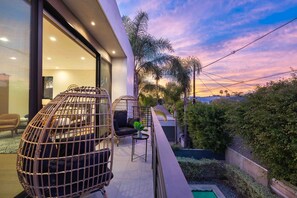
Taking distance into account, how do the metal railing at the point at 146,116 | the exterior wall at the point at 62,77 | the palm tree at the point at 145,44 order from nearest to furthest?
the exterior wall at the point at 62,77 < the metal railing at the point at 146,116 < the palm tree at the point at 145,44

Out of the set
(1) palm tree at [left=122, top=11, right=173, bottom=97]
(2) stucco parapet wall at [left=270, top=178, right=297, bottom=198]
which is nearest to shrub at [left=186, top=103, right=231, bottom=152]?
(2) stucco parapet wall at [left=270, top=178, right=297, bottom=198]

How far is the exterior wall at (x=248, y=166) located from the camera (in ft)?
12.8

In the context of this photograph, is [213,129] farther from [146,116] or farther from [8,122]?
[8,122]

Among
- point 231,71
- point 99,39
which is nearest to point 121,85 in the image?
point 99,39

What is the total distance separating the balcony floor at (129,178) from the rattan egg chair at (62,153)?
2.55 ft

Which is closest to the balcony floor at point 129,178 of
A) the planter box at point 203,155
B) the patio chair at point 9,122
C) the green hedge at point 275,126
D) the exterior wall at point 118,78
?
the patio chair at point 9,122

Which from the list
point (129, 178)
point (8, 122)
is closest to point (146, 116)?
point (129, 178)

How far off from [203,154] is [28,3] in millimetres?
5589

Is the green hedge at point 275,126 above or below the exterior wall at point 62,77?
below

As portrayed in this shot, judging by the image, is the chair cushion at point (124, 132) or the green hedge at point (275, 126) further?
the chair cushion at point (124, 132)

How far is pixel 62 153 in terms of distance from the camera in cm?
192

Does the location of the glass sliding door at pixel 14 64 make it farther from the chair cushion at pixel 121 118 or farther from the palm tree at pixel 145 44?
the palm tree at pixel 145 44

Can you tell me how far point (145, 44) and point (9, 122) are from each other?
900cm

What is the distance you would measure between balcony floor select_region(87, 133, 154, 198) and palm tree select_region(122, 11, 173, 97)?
22.8ft
